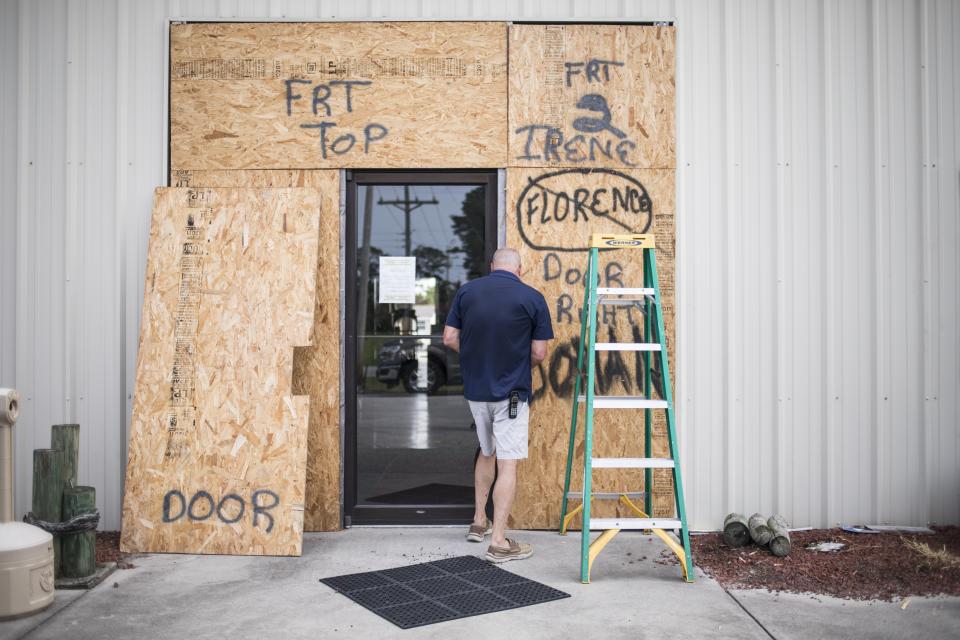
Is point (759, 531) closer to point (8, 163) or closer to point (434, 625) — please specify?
point (434, 625)

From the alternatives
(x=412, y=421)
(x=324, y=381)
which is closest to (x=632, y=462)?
(x=412, y=421)

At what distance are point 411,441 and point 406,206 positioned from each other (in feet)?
6.13

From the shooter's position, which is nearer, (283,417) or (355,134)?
(283,417)

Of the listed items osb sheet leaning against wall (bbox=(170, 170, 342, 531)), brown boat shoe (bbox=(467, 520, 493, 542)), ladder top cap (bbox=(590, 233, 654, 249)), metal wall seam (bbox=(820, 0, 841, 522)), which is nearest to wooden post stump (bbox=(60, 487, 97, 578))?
osb sheet leaning against wall (bbox=(170, 170, 342, 531))

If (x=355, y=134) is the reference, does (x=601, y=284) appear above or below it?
below

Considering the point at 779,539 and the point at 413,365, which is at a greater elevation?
the point at 413,365

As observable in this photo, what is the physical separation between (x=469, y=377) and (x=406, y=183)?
5.77ft

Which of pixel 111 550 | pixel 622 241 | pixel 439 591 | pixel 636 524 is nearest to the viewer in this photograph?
pixel 439 591

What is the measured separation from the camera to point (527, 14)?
6078 millimetres

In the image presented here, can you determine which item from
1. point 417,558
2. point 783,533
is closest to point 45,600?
point 417,558

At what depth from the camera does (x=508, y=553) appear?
5.21 meters

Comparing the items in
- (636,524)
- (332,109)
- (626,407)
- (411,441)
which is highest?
(332,109)

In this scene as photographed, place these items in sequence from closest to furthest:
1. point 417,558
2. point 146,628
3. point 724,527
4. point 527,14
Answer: point 146,628 → point 417,558 → point 724,527 → point 527,14

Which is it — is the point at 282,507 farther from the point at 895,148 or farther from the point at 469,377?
the point at 895,148
